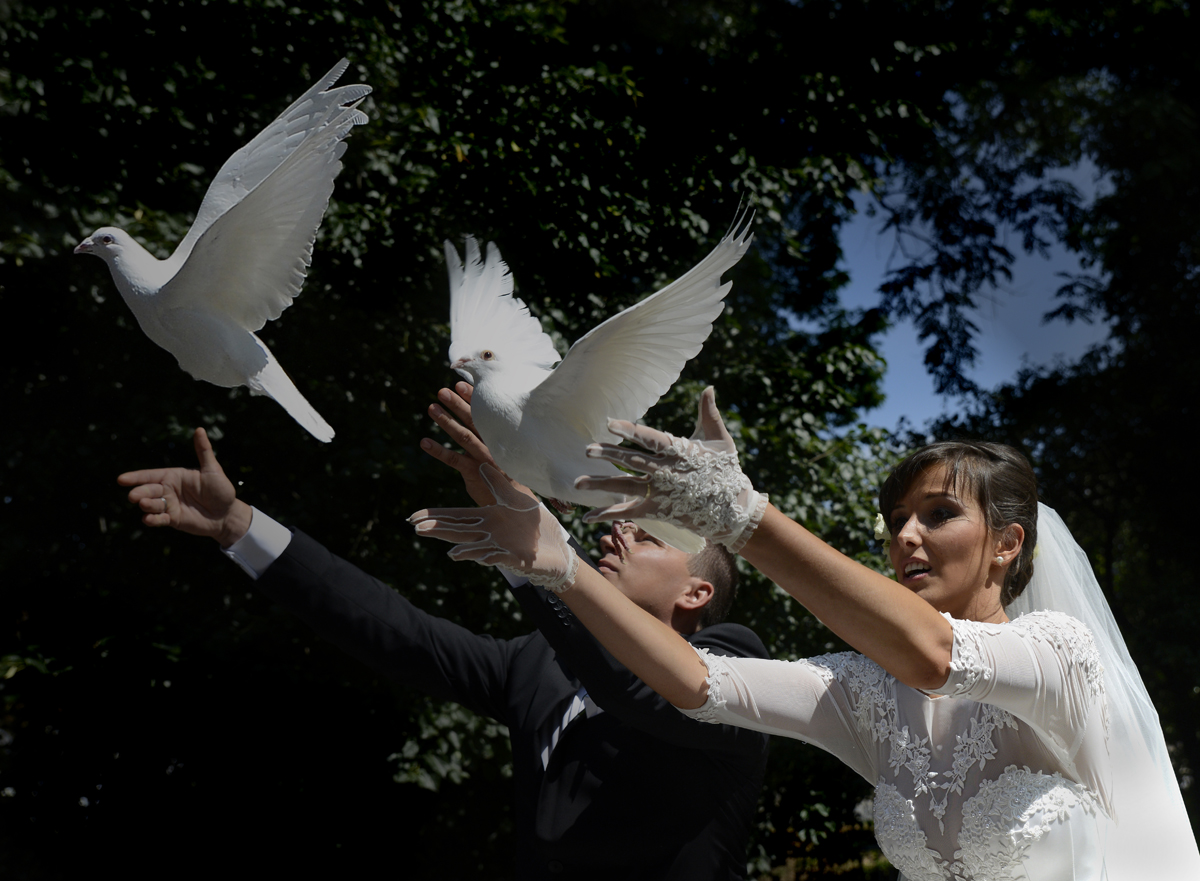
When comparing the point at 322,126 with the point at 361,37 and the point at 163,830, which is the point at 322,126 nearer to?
the point at 361,37

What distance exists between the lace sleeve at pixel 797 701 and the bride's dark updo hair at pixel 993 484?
388 mm

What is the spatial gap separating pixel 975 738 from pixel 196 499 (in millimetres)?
1729

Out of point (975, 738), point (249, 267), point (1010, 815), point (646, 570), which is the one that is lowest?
point (1010, 815)

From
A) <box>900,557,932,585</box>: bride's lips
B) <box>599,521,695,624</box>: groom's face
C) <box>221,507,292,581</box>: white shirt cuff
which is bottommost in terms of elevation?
<box>900,557,932,585</box>: bride's lips

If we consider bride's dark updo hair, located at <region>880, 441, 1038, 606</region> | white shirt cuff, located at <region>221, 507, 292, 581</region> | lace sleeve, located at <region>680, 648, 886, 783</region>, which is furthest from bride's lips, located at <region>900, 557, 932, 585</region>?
white shirt cuff, located at <region>221, 507, 292, 581</region>

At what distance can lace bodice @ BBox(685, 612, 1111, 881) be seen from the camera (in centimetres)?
157

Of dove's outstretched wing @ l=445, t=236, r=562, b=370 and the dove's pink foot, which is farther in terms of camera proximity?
dove's outstretched wing @ l=445, t=236, r=562, b=370

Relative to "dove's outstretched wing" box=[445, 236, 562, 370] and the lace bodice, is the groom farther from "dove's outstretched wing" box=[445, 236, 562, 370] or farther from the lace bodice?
the lace bodice

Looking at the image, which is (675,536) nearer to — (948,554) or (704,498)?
(704,498)

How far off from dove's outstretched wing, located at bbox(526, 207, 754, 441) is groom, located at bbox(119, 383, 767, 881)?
381 millimetres

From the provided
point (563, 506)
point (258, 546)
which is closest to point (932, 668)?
point (563, 506)

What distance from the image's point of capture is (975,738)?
1.78m

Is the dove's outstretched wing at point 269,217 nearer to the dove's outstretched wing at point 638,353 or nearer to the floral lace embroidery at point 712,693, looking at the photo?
the dove's outstretched wing at point 638,353

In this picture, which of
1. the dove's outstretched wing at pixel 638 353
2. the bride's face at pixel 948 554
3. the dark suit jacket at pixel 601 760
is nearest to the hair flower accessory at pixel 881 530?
the bride's face at pixel 948 554
